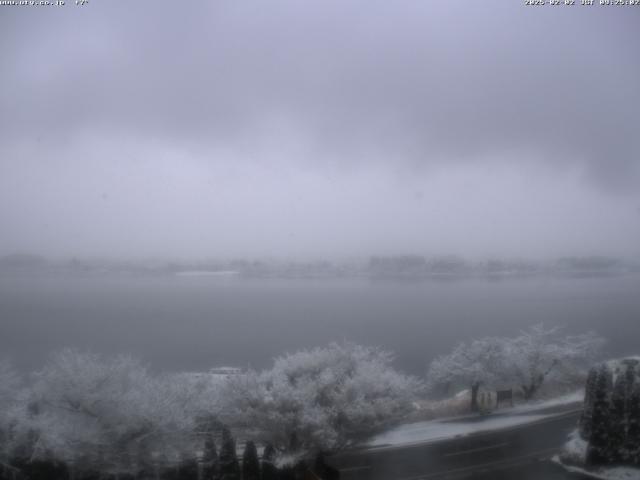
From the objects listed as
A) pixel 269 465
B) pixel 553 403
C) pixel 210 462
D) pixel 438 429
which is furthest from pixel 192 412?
pixel 553 403

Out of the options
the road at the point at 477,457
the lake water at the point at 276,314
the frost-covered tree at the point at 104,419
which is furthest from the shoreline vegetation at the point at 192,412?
the lake water at the point at 276,314

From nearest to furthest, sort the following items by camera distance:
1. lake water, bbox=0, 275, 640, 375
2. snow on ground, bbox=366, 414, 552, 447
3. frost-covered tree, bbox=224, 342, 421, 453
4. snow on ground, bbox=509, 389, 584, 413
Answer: frost-covered tree, bbox=224, 342, 421, 453
snow on ground, bbox=366, 414, 552, 447
snow on ground, bbox=509, 389, 584, 413
lake water, bbox=0, 275, 640, 375

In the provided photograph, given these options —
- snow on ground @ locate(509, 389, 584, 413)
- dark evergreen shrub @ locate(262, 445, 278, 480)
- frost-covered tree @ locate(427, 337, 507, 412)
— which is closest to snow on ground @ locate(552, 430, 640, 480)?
snow on ground @ locate(509, 389, 584, 413)

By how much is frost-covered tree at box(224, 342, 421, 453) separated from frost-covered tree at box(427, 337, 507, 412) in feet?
11.4

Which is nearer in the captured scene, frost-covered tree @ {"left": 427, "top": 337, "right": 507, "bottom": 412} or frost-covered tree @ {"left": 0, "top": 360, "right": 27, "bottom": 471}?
frost-covered tree @ {"left": 0, "top": 360, "right": 27, "bottom": 471}

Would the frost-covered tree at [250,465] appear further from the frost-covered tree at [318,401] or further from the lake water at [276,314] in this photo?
the lake water at [276,314]

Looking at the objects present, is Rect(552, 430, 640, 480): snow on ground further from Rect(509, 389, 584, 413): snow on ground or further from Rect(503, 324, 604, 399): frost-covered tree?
Rect(503, 324, 604, 399): frost-covered tree

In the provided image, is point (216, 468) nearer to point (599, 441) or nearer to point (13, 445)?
point (13, 445)

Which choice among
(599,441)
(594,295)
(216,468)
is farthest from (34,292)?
(594,295)

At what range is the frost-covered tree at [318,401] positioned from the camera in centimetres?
854

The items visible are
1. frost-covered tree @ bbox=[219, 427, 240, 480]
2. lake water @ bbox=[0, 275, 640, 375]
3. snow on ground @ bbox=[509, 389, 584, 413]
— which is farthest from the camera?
lake water @ bbox=[0, 275, 640, 375]

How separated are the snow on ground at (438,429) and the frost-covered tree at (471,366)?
2876 millimetres

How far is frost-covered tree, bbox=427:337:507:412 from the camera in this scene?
12.9 meters

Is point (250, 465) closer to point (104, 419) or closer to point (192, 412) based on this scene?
point (192, 412)
